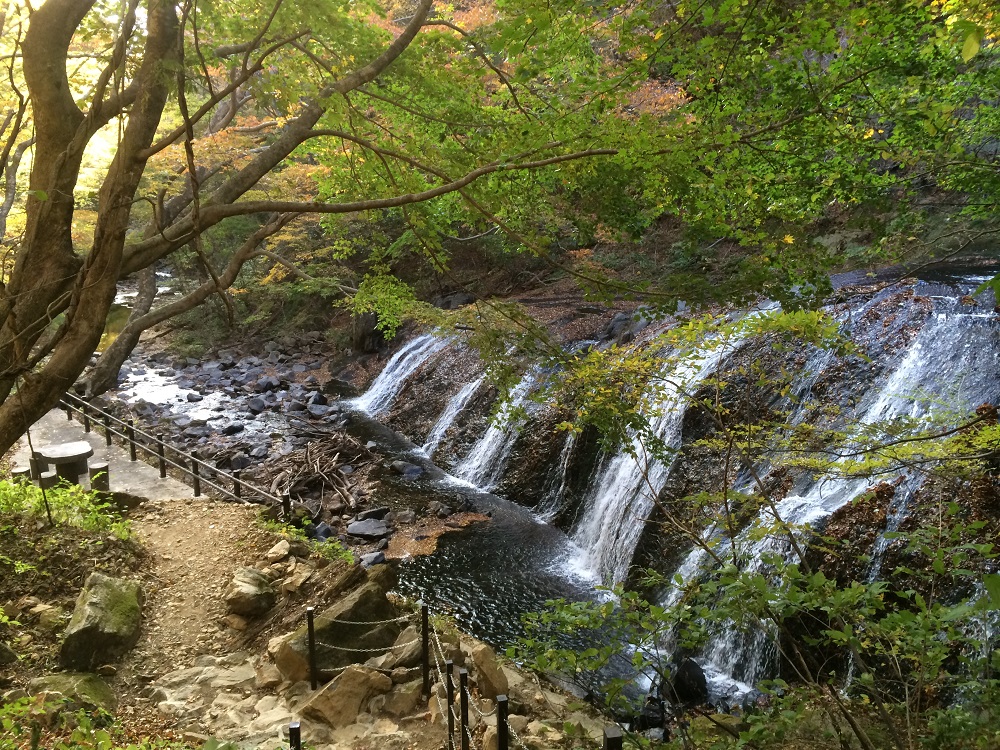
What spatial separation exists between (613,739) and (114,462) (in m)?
9.98

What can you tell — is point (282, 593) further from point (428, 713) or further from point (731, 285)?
point (731, 285)

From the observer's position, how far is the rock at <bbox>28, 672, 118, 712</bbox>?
4.61m

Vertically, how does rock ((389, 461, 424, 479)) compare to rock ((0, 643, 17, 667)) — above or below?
above

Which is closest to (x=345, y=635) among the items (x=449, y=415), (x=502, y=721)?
(x=502, y=721)

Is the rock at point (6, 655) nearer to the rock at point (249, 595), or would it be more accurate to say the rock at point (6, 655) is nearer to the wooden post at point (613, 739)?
the rock at point (249, 595)

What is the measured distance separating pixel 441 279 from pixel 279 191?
704cm

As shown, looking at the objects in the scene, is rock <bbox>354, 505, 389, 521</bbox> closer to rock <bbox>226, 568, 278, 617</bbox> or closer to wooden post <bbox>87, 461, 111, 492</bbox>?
wooden post <bbox>87, 461, 111, 492</bbox>

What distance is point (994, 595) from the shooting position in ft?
5.12

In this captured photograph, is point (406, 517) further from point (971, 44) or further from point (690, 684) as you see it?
point (971, 44)

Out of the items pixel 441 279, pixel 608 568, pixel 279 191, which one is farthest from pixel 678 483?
pixel 441 279

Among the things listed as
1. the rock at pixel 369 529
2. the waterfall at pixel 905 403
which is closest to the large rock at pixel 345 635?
the waterfall at pixel 905 403

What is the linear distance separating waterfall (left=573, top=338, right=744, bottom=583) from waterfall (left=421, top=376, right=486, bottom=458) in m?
4.52

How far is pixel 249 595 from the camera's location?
632cm

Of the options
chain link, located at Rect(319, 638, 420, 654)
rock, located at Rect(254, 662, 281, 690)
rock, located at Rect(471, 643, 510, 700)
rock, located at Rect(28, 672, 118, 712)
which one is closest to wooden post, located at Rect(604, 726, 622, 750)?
rock, located at Rect(471, 643, 510, 700)
